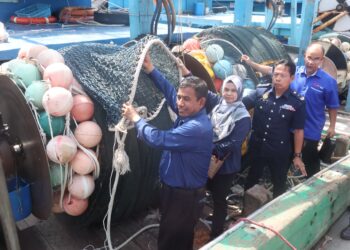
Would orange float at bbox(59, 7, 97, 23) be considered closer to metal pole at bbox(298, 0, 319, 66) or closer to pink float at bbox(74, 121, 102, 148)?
metal pole at bbox(298, 0, 319, 66)

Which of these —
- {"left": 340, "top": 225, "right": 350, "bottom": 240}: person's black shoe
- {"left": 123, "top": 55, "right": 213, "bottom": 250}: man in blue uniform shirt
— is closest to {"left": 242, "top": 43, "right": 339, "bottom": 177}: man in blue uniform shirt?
{"left": 340, "top": 225, "right": 350, "bottom": 240}: person's black shoe

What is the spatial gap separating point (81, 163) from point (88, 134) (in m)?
0.23

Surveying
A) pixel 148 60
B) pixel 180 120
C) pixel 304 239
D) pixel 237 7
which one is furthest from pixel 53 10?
pixel 304 239

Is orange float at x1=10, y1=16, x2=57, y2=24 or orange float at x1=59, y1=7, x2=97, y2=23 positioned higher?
orange float at x1=59, y1=7, x2=97, y2=23

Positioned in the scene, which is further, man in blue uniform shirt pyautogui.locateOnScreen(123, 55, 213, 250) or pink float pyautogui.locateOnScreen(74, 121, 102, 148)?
pink float pyautogui.locateOnScreen(74, 121, 102, 148)

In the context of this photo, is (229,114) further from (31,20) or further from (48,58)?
(31,20)

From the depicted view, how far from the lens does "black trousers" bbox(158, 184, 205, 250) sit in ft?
8.94

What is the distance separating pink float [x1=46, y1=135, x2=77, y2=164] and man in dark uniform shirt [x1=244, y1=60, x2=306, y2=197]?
1.84 metres

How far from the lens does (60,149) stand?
2.55 m

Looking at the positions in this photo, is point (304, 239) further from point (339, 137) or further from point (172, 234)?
point (339, 137)

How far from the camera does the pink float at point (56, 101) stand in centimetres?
253

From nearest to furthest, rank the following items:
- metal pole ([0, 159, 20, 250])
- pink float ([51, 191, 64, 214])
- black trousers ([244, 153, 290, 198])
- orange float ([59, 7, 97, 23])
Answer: metal pole ([0, 159, 20, 250]) < pink float ([51, 191, 64, 214]) < black trousers ([244, 153, 290, 198]) < orange float ([59, 7, 97, 23])

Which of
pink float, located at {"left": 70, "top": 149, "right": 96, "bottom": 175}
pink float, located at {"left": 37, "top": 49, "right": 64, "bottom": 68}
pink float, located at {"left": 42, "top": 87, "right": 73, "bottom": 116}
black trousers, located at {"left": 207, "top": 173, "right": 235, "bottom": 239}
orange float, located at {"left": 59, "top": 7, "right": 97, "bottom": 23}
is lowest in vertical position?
black trousers, located at {"left": 207, "top": 173, "right": 235, "bottom": 239}

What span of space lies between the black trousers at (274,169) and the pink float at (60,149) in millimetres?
1915
